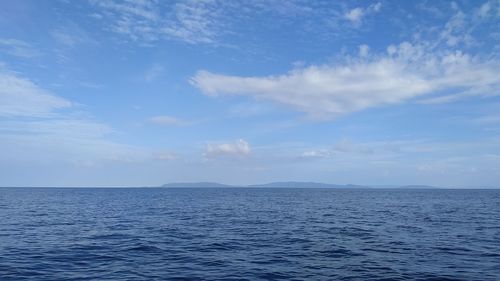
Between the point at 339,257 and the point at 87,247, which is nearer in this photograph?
the point at 339,257

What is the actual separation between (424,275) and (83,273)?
2398cm

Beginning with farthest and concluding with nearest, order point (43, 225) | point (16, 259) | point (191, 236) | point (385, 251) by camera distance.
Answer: point (43, 225) < point (191, 236) < point (385, 251) < point (16, 259)

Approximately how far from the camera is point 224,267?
27984mm

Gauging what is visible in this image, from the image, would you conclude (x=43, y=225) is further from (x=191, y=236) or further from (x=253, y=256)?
(x=253, y=256)

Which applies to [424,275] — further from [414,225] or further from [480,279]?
[414,225]

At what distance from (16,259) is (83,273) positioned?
8330 mm

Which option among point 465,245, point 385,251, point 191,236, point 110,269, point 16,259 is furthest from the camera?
point 191,236

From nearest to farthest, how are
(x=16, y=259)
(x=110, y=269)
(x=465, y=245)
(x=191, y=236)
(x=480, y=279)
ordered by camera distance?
(x=480, y=279), (x=110, y=269), (x=16, y=259), (x=465, y=245), (x=191, y=236)

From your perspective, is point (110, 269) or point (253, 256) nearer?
point (110, 269)

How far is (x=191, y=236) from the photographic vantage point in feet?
139

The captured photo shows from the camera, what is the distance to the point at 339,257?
31.2 metres

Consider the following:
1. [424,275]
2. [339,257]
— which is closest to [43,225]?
[339,257]

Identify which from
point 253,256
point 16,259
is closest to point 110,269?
point 16,259

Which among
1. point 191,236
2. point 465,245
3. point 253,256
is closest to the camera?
point 253,256
